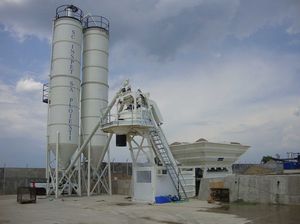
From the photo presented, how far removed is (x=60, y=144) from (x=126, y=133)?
7818 millimetres

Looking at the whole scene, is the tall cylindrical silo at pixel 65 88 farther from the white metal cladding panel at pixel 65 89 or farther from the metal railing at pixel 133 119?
the metal railing at pixel 133 119

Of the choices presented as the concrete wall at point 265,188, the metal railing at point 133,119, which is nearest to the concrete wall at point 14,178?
the metal railing at point 133,119

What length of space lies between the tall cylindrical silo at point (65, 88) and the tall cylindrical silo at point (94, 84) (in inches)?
47.5

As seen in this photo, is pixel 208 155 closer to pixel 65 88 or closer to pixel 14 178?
pixel 65 88

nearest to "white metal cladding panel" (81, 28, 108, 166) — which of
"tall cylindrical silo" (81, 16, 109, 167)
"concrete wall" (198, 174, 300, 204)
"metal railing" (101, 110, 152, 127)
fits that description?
"tall cylindrical silo" (81, 16, 109, 167)

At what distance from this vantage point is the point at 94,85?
36.1 m

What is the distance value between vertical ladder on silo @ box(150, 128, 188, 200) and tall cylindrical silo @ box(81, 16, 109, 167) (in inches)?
331

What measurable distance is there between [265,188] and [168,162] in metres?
7.69

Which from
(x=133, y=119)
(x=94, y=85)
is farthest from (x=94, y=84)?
(x=133, y=119)

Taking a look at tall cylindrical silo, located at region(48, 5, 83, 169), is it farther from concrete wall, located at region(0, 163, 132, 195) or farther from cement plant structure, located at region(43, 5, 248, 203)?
concrete wall, located at region(0, 163, 132, 195)

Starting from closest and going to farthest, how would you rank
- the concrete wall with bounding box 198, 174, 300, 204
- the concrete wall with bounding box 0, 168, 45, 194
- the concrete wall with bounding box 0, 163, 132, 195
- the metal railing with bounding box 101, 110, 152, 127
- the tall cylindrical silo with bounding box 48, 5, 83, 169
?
the concrete wall with bounding box 198, 174, 300, 204 < the metal railing with bounding box 101, 110, 152, 127 < the tall cylindrical silo with bounding box 48, 5, 83, 169 < the concrete wall with bounding box 0, 163, 132, 195 < the concrete wall with bounding box 0, 168, 45, 194

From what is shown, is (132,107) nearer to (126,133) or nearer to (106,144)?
(126,133)

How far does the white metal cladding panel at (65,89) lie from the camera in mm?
33812

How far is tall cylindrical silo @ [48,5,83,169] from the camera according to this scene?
111ft
